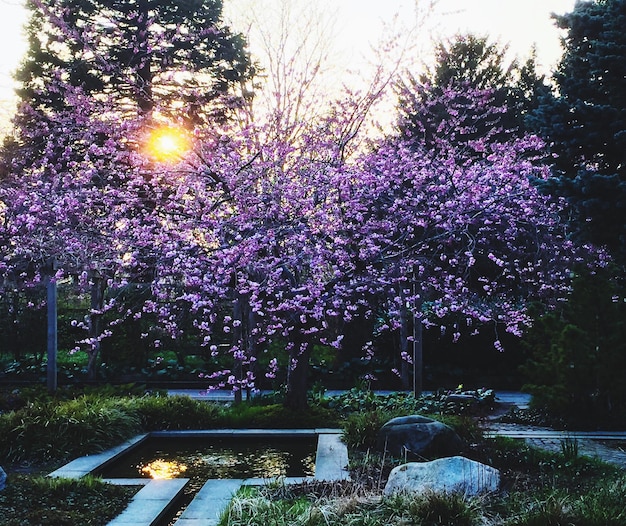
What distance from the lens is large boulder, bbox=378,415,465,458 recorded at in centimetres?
658

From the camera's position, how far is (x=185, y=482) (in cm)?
606

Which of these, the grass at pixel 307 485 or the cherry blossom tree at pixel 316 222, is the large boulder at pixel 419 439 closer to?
the grass at pixel 307 485

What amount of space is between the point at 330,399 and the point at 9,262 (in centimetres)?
666

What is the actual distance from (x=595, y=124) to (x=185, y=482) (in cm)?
629

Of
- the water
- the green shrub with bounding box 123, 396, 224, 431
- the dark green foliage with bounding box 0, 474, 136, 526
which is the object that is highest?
the green shrub with bounding box 123, 396, 224, 431

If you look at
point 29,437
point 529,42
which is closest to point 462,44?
point 529,42

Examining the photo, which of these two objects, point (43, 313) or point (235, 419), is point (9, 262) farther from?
point (235, 419)

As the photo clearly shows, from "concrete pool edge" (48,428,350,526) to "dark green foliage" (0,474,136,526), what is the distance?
0.16m

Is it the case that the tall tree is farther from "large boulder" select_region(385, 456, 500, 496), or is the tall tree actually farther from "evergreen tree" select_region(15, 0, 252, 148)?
"large boulder" select_region(385, 456, 500, 496)

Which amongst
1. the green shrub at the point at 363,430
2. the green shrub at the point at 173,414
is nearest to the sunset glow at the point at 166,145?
the green shrub at the point at 173,414

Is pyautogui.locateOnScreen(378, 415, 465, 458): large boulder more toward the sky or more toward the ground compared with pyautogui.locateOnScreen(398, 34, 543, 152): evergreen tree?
more toward the ground

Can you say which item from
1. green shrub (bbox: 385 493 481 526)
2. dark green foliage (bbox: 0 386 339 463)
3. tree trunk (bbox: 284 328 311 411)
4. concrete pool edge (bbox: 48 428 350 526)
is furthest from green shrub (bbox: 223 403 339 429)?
green shrub (bbox: 385 493 481 526)

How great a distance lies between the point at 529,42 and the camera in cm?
2042

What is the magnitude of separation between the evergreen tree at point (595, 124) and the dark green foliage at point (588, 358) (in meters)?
1.43
